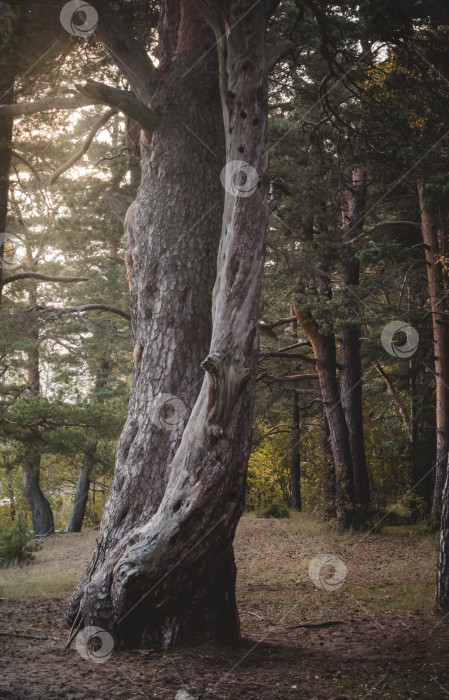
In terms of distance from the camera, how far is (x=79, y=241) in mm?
12320

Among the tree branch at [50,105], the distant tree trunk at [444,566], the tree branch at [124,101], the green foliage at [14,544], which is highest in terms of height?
the tree branch at [50,105]

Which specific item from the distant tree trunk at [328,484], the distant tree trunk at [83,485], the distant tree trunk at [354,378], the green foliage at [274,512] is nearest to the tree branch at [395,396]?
the distant tree trunk at [354,378]

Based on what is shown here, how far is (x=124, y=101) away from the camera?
508cm

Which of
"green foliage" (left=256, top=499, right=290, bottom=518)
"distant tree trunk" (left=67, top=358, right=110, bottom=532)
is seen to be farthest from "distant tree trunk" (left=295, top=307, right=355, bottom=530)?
"distant tree trunk" (left=67, top=358, right=110, bottom=532)

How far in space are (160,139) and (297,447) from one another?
51.0 ft

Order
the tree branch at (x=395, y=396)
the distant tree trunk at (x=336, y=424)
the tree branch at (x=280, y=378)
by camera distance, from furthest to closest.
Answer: the tree branch at (x=395, y=396), the tree branch at (x=280, y=378), the distant tree trunk at (x=336, y=424)

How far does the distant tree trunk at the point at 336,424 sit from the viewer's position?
44.0 ft

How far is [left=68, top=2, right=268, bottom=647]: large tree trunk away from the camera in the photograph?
13.2ft

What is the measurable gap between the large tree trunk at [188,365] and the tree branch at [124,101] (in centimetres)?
16

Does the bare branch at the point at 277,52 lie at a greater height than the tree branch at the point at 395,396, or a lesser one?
greater

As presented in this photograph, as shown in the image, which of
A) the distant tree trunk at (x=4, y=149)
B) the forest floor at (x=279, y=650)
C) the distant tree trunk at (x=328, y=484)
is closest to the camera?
the forest floor at (x=279, y=650)

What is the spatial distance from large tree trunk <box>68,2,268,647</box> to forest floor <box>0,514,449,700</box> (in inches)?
16.3

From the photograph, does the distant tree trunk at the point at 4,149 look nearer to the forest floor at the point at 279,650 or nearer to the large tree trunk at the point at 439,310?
the forest floor at the point at 279,650

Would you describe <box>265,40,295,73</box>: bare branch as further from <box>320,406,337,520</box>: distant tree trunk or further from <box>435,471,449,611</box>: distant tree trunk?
<box>320,406,337,520</box>: distant tree trunk
